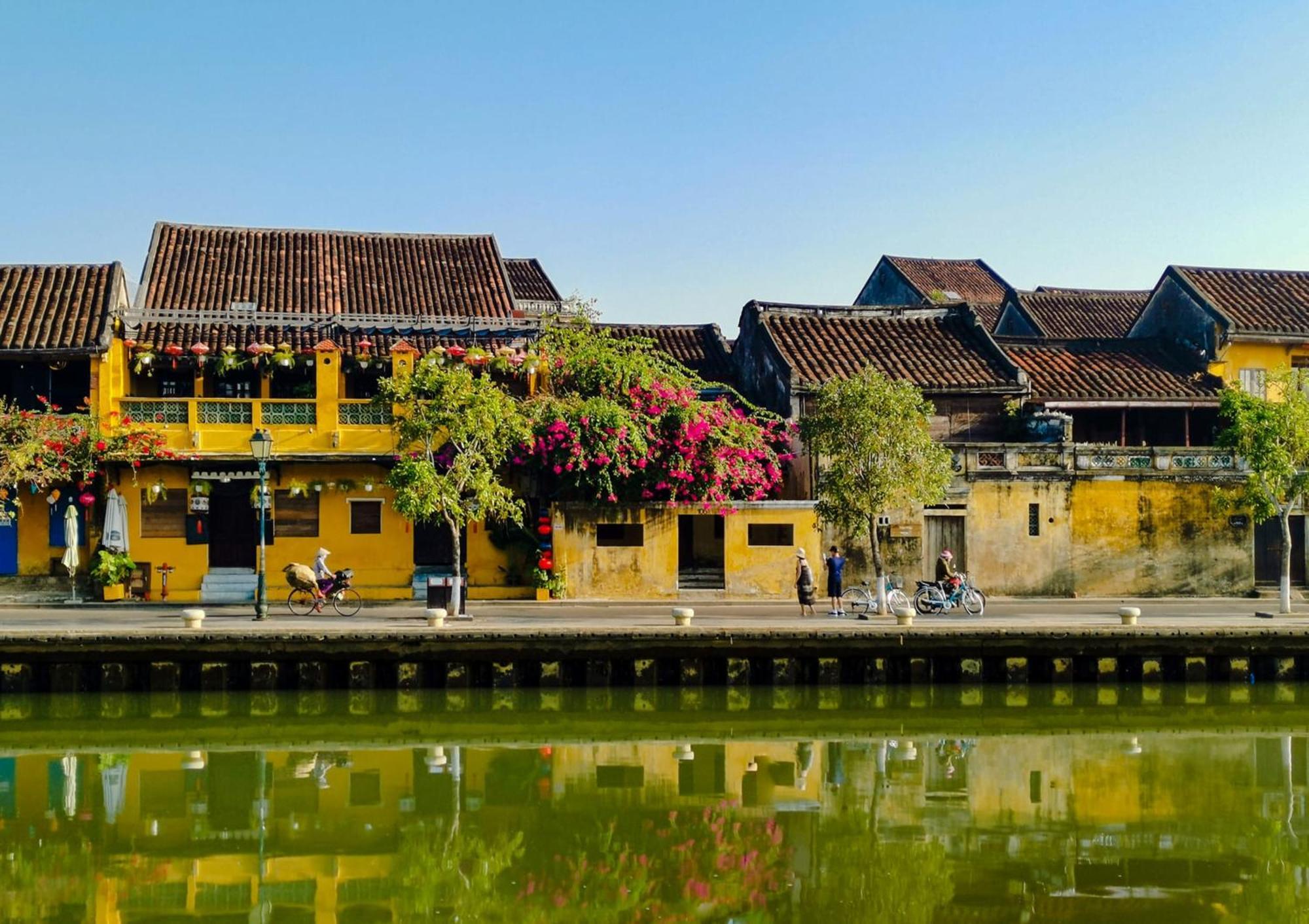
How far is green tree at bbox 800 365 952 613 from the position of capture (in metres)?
27.3

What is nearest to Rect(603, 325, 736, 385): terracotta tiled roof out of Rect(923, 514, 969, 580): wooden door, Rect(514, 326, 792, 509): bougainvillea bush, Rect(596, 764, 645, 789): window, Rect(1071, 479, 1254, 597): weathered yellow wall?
Rect(514, 326, 792, 509): bougainvillea bush

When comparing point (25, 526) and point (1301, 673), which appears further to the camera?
point (25, 526)

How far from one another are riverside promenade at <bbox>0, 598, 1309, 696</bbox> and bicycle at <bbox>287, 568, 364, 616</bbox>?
134 centimetres

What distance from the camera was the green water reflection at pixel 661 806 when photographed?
44.9 feet

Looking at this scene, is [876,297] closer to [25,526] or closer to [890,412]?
[890,412]

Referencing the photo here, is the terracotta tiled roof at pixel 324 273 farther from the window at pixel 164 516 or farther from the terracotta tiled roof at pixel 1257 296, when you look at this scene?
the terracotta tiled roof at pixel 1257 296

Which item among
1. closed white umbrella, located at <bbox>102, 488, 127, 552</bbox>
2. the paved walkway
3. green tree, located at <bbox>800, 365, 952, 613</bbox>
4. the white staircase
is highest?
green tree, located at <bbox>800, 365, 952, 613</bbox>

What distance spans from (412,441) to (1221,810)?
16536mm

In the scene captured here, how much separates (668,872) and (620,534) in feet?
54.5

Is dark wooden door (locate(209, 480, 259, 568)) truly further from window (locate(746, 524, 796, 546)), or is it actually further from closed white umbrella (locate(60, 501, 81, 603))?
window (locate(746, 524, 796, 546))

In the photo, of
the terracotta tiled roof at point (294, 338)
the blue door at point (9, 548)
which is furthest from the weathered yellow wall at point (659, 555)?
the blue door at point (9, 548)

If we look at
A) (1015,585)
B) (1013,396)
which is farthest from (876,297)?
(1015,585)

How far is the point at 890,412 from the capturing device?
1076 inches

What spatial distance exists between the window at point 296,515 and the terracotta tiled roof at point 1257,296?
78.3 feet
